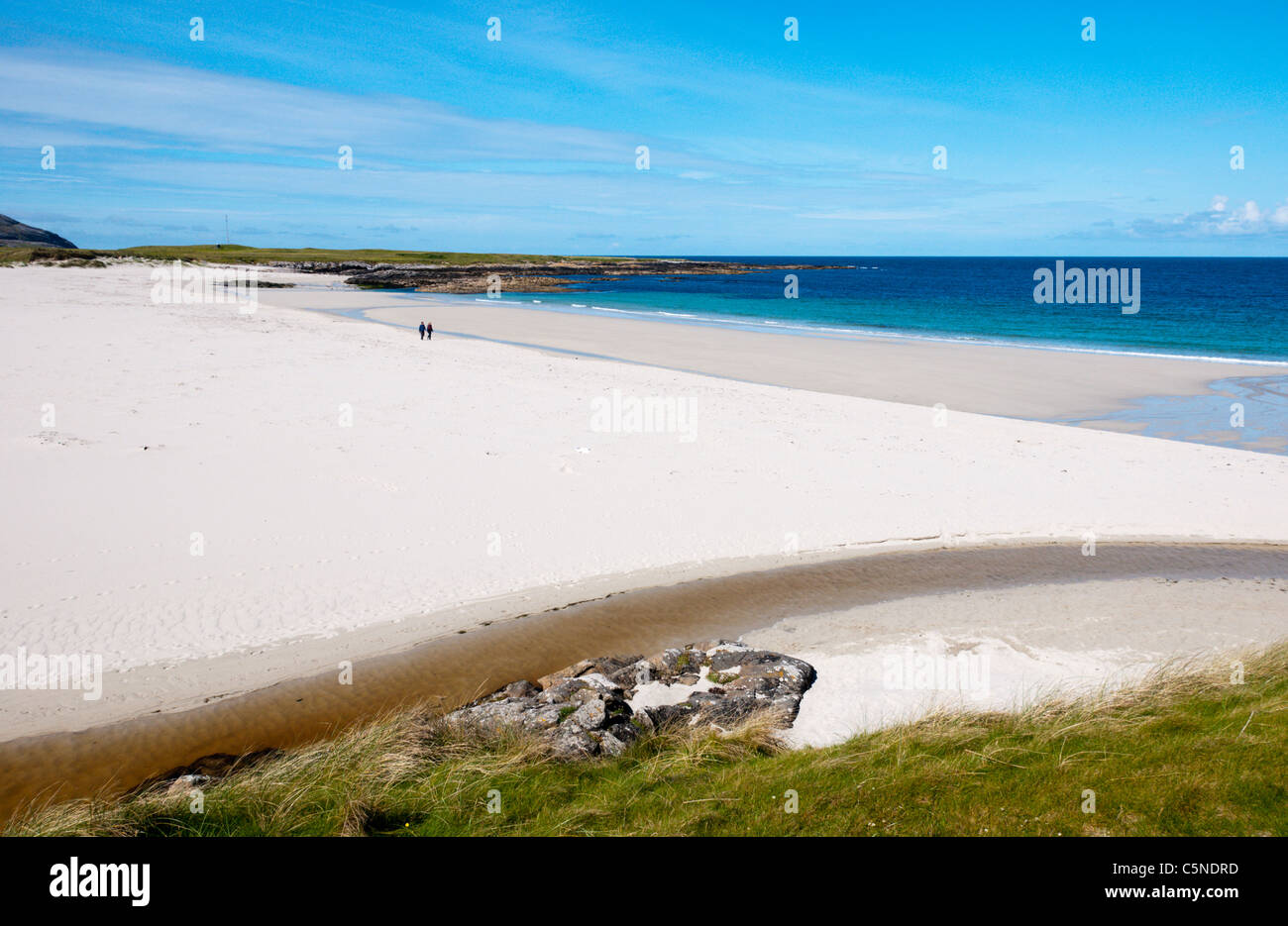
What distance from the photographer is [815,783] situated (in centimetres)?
554

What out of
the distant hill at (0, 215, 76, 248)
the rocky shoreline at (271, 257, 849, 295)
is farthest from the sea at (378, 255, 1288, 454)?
the distant hill at (0, 215, 76, 248)

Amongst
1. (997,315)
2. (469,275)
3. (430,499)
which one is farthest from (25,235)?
(430,499)

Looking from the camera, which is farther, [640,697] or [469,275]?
[469,275]

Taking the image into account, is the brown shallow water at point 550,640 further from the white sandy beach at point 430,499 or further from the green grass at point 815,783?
the green grass at point 815,783

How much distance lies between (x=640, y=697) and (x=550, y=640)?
2.05 meters

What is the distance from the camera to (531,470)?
1583 cm

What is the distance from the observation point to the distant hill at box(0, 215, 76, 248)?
16350cm

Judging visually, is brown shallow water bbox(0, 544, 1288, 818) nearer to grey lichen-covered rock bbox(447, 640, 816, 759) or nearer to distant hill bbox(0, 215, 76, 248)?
grey lichen-covered rock bbox(447, 640, 816, 759)

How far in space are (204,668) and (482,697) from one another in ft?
10.9

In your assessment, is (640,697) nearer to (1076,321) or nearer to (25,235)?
(1076,321)

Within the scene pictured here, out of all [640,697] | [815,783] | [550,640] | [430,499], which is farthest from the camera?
[430,499]

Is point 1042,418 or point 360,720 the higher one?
point 1042,418
